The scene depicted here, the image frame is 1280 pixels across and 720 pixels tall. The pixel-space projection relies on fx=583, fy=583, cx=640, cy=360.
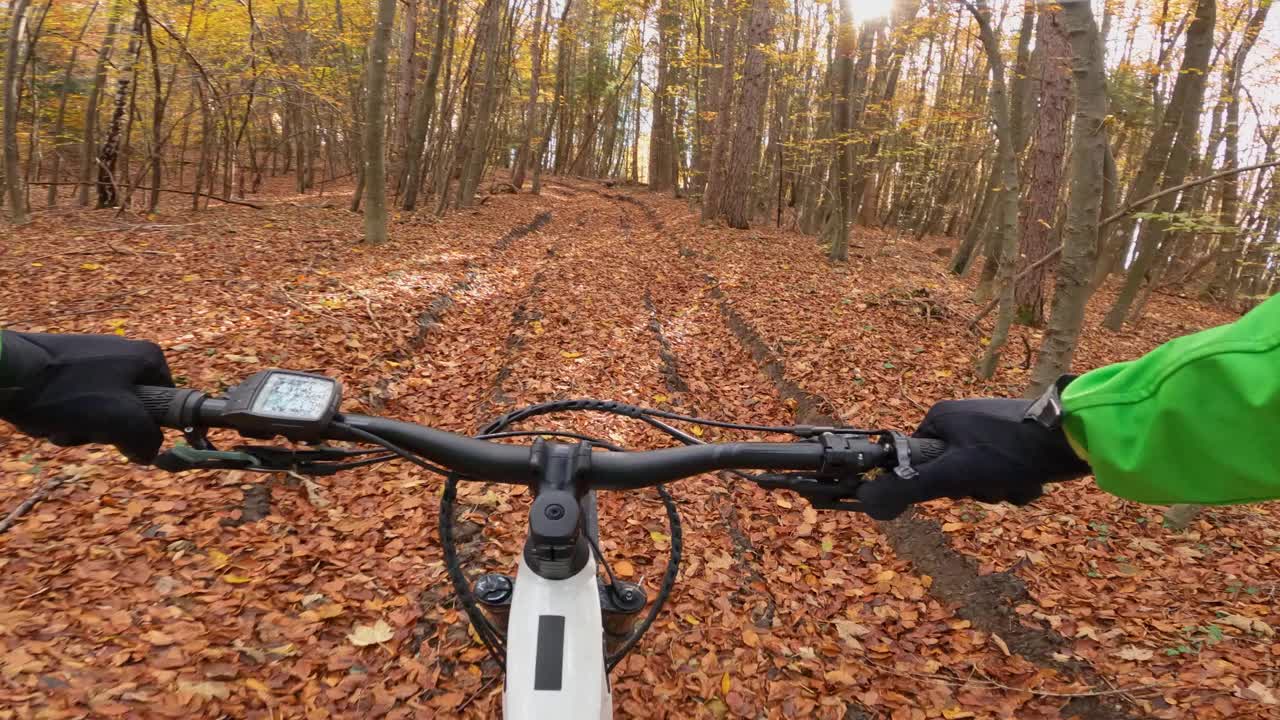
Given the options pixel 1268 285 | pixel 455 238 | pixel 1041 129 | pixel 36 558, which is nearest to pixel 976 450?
pixel 36 558

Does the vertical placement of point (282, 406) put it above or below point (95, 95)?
below

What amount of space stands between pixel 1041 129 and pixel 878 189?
17414 millimetres

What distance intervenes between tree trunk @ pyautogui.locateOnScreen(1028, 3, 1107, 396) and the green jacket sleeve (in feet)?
14.4

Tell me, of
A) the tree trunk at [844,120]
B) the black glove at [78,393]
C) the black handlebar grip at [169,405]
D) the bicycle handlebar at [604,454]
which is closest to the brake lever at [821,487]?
the bicycle handlebar at [604,454]

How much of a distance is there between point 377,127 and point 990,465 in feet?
38.2

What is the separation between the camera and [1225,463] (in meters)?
1.05

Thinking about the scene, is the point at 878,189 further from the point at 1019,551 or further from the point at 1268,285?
the point at 1019,551

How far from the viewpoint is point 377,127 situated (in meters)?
10.6

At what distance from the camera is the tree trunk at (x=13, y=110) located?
945 centimetres

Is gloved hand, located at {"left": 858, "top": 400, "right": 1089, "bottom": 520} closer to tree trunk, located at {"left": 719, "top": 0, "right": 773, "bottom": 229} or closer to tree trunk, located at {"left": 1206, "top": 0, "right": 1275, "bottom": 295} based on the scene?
tree trunk, located at {"left": 1206, "top": 0, "right": 1275, "bottom": 295}

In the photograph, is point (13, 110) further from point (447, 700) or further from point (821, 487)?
point (821, 487)

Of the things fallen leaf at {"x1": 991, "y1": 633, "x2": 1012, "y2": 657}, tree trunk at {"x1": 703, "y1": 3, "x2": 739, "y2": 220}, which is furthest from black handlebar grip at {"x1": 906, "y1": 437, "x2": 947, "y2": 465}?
tree trunk at {"x1": 703, "y1": 3, "x2": 739, "y2": 220}

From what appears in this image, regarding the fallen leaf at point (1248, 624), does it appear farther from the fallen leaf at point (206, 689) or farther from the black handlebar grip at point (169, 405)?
the fallen leaf at point (206, 689)

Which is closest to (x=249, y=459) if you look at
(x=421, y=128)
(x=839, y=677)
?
(x=839, y=677)
